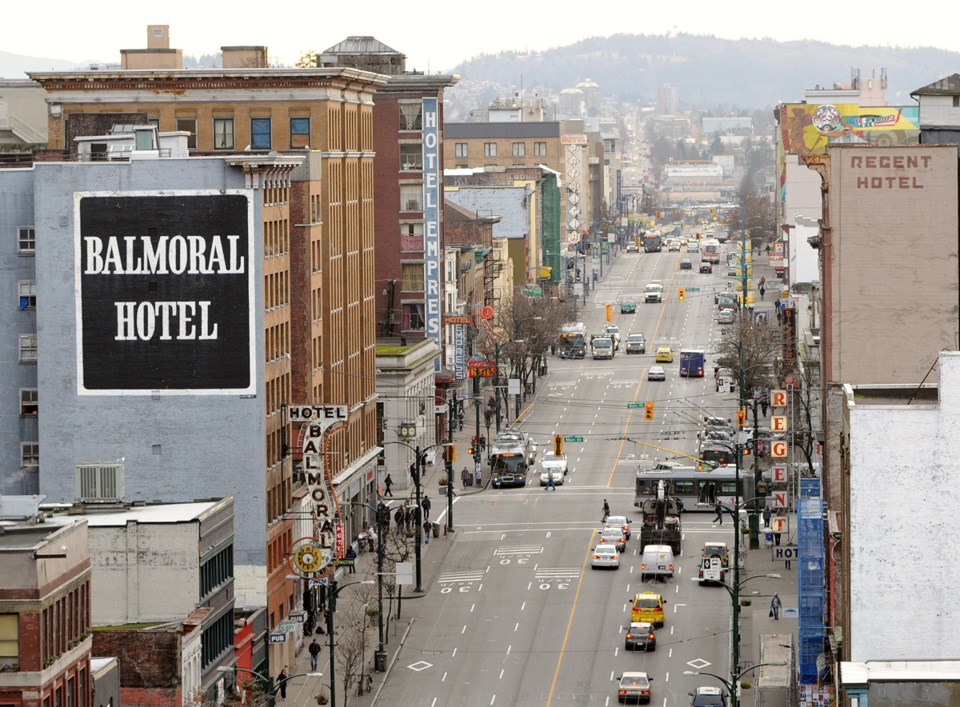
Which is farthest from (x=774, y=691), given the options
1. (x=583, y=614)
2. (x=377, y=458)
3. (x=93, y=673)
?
(x=377, y=458)

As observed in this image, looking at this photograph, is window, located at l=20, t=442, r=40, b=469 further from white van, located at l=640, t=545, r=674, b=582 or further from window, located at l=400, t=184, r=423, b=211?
window, located at l=400, t=184, r=423, b=211

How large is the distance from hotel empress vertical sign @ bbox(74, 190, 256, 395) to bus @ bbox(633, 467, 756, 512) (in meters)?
40.5

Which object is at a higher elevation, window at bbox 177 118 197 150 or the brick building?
window at bbox 177 118 197 150

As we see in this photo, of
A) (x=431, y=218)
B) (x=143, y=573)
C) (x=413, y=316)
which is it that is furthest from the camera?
(x=413, y=316)

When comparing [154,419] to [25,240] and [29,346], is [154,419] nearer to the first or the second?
[29,346]

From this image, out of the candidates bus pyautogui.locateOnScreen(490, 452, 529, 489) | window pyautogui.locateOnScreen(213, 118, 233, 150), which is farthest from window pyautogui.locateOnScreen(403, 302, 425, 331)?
window pyautogui.locateOnScreen(213, 118, 233, 150)

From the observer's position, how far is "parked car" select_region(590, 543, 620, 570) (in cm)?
11925

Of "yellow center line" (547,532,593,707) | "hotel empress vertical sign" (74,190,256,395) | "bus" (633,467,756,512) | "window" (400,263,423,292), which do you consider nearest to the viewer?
"yellow center line" (547,532,593,707)

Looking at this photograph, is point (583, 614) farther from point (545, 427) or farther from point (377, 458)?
point (545, 427)

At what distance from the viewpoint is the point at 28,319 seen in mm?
103125

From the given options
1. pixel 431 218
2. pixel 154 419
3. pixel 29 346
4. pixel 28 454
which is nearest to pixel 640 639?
pixel 154 419

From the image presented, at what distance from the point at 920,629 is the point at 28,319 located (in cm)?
5376

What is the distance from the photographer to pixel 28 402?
4063 inches

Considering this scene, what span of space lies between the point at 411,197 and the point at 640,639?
6218 cm
